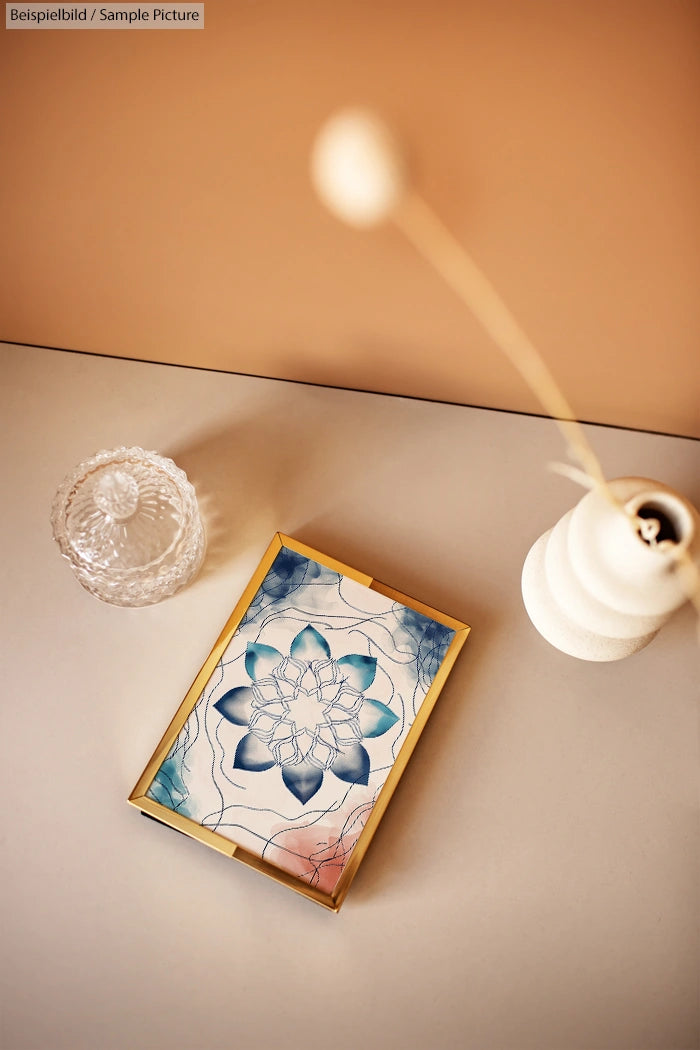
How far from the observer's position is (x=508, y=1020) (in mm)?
626

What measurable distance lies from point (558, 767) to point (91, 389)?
2.14ft

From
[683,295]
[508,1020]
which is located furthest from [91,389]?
[508,1020]

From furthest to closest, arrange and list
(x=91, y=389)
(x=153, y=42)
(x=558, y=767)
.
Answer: (x=91, y=389), (x=558, y=767), (x=153, y=42)

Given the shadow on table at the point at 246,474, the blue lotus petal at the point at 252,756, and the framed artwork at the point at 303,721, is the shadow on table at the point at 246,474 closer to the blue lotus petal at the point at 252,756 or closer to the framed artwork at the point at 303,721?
the framed artwork at the point at 303,721

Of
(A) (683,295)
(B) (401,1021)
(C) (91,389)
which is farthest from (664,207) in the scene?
(B) (401,1021)

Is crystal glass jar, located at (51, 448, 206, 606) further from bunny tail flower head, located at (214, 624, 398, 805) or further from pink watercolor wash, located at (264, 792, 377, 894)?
pink watercolor wash, located at (264, 792, 377, 894)

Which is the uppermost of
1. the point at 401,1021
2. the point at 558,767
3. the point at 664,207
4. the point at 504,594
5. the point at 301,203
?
the point at 664,207

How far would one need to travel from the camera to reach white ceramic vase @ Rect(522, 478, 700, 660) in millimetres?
505

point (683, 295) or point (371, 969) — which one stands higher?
point (683, 295)

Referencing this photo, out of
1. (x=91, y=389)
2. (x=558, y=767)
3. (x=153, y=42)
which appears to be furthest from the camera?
(x=91, y=389)

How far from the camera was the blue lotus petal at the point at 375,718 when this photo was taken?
673 mm

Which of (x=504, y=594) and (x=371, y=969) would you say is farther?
(x=504, y=594)

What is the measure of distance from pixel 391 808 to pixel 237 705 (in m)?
0.17

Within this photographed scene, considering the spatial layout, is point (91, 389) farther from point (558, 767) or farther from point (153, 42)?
point (558, 767)
